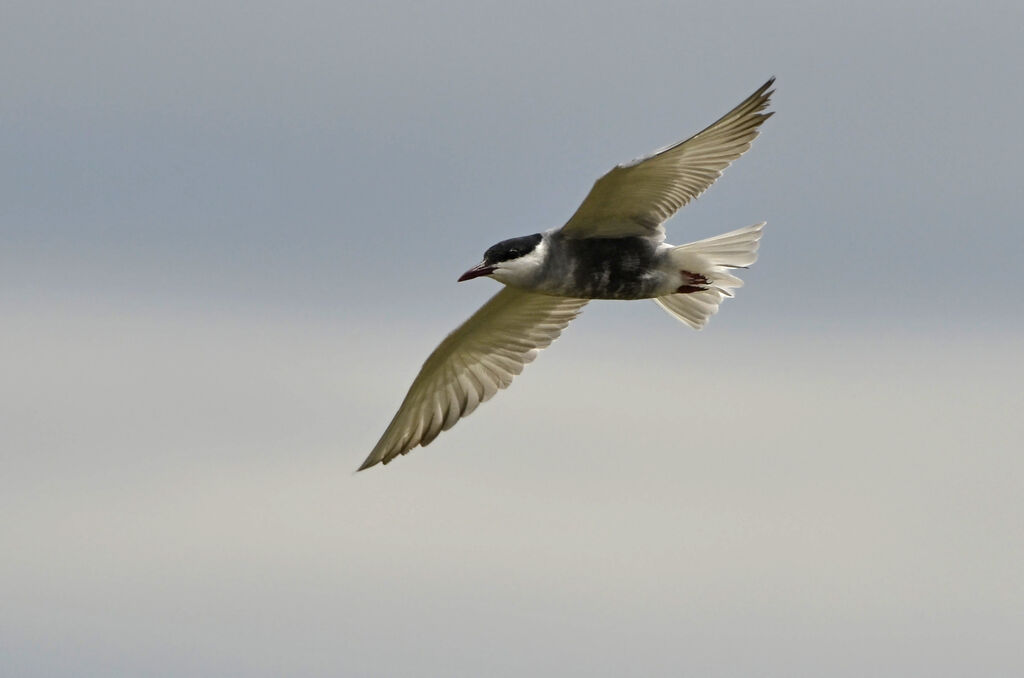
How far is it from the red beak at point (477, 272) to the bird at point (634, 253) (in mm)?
11

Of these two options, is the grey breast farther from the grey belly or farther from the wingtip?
the wingtip

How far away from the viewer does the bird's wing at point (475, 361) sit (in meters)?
23.2

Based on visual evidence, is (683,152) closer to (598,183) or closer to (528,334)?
(598,183)

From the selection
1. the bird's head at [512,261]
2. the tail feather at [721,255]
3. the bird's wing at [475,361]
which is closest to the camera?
the bird's head at [512,261]

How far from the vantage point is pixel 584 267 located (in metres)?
21.2

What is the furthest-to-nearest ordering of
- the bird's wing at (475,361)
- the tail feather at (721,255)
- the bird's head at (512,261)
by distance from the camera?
the bird's wing at (475,361) → the tail feather at (721,255) → the bird's head at (512,261)

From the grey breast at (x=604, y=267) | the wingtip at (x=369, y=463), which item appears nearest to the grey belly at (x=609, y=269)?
the grey breast at (x=604, y=267)

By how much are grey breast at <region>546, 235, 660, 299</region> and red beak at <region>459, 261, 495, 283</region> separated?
0.75 m

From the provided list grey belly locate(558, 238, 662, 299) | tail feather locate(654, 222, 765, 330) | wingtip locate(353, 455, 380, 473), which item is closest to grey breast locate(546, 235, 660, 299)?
grey belly locate(558, 238, 662, 299)

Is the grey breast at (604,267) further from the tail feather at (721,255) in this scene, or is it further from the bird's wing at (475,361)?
the bird's wing at (475,361)

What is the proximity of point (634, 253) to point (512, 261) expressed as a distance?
159 centimetres

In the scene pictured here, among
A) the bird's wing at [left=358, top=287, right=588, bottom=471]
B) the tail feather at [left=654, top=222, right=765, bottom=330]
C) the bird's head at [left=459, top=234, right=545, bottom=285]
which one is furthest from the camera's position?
the bird's wing at [left=358, top=287, right=588, bottom=471]

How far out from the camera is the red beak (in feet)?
68.2

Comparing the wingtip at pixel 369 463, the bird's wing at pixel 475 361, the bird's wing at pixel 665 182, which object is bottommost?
the wingtip at pixel 369 463
